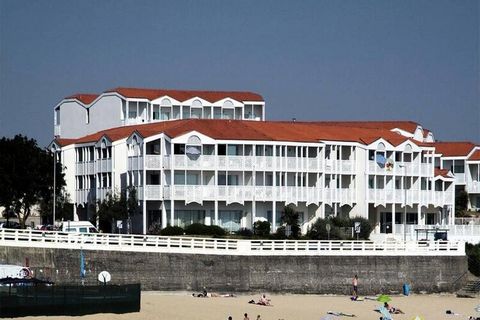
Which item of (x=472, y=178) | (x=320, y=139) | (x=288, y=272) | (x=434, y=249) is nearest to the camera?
(x=288, y=272)

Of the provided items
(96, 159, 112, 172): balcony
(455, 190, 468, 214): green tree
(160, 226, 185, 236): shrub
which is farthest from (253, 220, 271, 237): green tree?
(455, 190, 468, 214): green tree

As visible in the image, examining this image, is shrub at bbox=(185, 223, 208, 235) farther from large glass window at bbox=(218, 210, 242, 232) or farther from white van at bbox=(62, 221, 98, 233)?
white van at bbox=(62, 221, 98, 233)

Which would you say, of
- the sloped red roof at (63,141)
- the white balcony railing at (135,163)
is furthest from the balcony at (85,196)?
the white balcony railing at (135,163)

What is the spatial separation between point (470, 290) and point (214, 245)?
51.7ft

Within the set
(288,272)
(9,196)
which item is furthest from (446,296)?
(9,196)

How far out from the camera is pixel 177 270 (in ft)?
223

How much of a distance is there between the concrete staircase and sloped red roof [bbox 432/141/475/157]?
126 ft

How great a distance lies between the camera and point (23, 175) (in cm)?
9019

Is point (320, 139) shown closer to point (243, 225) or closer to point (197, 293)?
point (243, 225)

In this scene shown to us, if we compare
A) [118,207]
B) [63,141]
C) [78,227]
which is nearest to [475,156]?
[63,141]

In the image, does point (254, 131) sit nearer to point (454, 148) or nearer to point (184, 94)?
point (184, 94)

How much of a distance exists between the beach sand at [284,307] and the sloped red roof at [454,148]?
137ft

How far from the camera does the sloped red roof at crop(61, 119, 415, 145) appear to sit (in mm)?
90938

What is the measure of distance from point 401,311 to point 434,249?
471 inches
